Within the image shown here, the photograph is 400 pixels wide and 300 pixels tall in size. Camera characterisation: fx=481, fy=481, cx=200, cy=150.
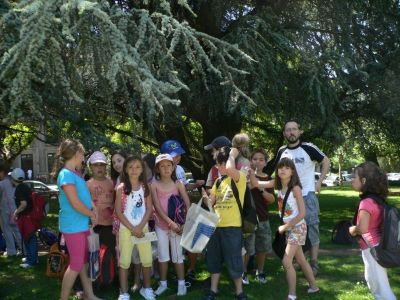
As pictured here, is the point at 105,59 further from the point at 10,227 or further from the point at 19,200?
the point at 10,227

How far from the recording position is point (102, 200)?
5.57 meters

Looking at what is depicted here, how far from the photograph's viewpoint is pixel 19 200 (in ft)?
23.9

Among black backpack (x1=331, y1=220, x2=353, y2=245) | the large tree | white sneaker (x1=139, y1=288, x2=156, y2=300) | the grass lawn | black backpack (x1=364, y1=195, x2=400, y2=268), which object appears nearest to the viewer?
black backpack (x1=364, y1=195, x2=400, y2=268)

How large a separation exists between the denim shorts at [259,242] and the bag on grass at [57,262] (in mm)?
2284

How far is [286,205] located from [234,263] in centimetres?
83

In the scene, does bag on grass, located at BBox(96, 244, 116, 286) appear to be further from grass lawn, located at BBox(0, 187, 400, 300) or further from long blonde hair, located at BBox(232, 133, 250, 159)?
long blonde hair, located at BBox(232, 133, 250, 159)

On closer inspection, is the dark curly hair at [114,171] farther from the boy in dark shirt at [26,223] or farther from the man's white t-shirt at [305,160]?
the man's white t-shirt at [305,160]

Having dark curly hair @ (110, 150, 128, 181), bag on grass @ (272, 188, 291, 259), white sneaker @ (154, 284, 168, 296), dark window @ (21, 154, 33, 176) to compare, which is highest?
dark window @ (21, 154, 33, 176)

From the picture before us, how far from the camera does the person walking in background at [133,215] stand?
17.4ft

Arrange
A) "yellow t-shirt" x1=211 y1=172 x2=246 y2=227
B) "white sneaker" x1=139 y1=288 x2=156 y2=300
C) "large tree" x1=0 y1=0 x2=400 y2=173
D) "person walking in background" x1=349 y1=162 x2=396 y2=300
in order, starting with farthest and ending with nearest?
1. "white sneaker" x1=139 y1=288 x2=156 y2=300
2. "yellow t-shirt" x1=211 y1=172 x2=246 y2=227
3. "large tree" x1=0 y1=0 x2=400 y2=173
4. "person walking in background" x1=349 y1=162 x2=396 y2=300

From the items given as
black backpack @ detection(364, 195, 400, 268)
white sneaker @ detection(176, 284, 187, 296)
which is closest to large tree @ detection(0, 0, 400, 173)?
white sneaker @ detection(176, 284, 187, 296)

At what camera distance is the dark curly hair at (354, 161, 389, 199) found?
4.39 metres

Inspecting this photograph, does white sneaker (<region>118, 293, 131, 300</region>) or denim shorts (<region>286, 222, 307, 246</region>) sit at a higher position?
denim shorts (<region>286, 222, 307, 246</region>)

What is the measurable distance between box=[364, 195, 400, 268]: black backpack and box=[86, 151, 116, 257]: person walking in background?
9.61 ft
